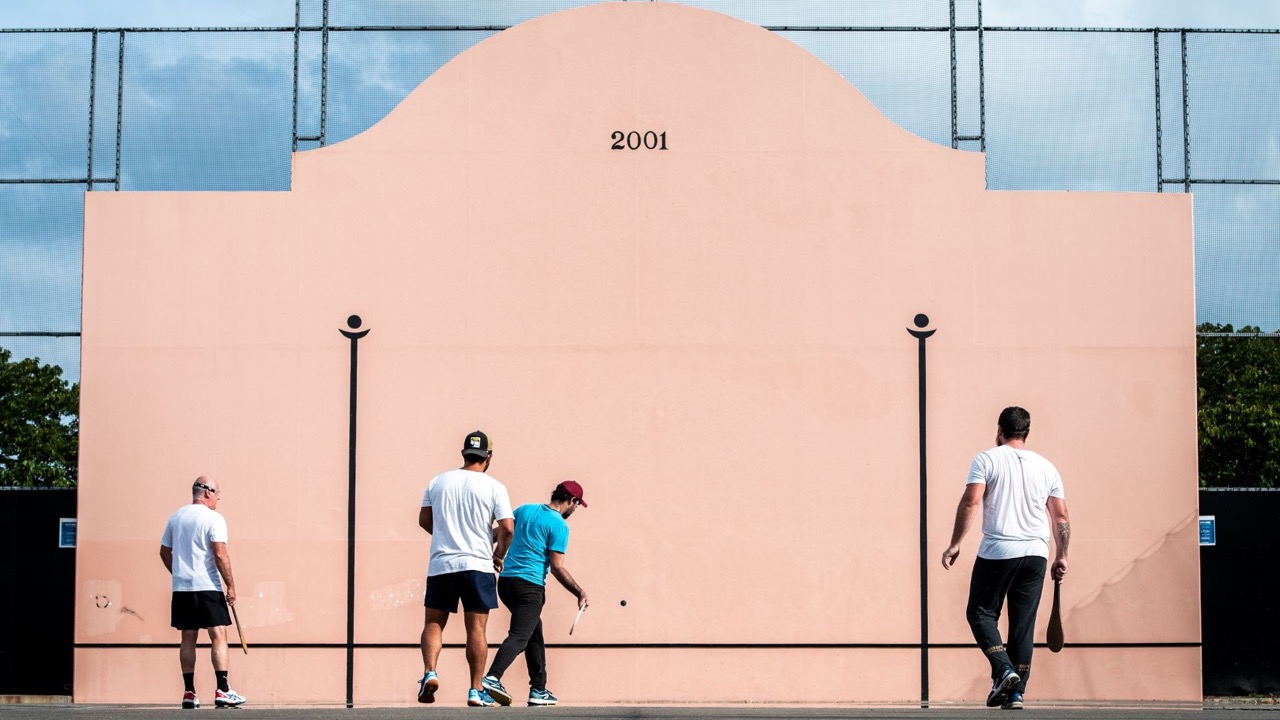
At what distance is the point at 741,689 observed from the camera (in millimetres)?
10938

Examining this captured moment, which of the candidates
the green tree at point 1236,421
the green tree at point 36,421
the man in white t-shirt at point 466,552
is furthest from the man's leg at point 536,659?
the green tree at point 36,421

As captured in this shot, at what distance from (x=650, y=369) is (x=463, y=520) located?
335 cm

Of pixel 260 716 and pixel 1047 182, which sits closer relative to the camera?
pixel 260 716

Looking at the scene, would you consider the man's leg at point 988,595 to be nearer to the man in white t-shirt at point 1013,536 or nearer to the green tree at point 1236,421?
the man in white t-shirt at point 1013,536

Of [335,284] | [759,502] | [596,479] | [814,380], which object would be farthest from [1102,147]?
[335,284]

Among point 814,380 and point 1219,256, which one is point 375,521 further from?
point 1219,256

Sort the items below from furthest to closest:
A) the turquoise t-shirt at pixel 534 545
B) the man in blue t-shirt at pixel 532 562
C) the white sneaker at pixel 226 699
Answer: the white sneaker at pixel 226 699 < the turquoise t-shirt at pixel 534 545 < the man in blue t-shirt at pixel 532 562

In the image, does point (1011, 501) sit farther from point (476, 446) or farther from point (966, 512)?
point (476, 446)

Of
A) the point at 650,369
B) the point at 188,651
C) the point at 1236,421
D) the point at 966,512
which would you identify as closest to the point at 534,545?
the point at 188,651

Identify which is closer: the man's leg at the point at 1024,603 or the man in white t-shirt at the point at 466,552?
the man's leg at the point at 1024,603

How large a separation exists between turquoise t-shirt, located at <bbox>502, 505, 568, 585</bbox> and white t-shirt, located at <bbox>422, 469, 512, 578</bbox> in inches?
26.2

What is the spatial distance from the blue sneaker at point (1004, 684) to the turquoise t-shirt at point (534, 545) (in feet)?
9.24

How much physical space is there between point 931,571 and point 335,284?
5.20m

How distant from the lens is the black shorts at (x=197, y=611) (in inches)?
365
